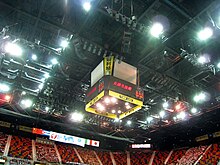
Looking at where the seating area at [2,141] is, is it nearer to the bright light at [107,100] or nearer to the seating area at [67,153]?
the seating area at [67,153]

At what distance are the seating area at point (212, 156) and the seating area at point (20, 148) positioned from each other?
33.0 feet

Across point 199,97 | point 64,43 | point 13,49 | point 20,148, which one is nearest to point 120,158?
point 20,148

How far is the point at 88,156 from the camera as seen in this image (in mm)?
14578

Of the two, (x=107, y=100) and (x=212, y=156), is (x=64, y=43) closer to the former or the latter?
(x=107, y=100)

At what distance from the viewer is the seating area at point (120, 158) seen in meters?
15.1

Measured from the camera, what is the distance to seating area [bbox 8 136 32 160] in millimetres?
11870

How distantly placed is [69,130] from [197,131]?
8707 millimetres

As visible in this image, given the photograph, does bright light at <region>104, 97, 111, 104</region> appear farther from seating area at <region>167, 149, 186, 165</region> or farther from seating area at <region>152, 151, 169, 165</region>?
seating area at <region>152, 151, 169, 165</region>

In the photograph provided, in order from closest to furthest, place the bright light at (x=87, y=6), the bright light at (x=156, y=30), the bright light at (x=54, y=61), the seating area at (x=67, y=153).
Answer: the bright light at (x=87, y=6) < the bright light at (x=156, y=30) < the bright light at (x=54, y=61) < the seating area at (x=67, y=153)

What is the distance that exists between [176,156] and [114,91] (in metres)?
11.8

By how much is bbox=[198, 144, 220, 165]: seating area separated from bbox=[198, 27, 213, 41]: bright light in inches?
347

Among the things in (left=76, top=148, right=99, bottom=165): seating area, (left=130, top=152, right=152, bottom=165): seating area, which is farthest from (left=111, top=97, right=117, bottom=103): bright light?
(left=130, top=152, right=152, bottom=165): seating area

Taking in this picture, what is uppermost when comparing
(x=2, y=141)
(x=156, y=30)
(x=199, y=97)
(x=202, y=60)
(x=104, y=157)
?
(x=156, y=30)

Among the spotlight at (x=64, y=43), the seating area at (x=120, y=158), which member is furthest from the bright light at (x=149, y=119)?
the spotlight at (x=64, y=43)
